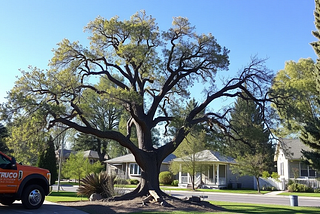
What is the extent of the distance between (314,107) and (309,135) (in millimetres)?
14871

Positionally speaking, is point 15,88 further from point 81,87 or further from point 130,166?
point 130,166

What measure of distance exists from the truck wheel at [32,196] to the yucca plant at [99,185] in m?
6.71

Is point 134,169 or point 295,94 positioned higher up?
point 295,94

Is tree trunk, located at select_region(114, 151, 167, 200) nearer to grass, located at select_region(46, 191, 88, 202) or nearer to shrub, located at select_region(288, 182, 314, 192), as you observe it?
grass, located at select_region(46, 191, 88, 202)

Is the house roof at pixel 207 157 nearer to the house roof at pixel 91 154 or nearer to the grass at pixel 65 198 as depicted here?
the grass at pixel 65 198

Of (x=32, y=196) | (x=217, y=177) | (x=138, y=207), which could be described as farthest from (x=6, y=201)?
(x=217, y=177)

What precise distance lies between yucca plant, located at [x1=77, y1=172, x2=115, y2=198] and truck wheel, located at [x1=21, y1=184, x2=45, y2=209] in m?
6.71

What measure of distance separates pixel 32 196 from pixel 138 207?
4.97m

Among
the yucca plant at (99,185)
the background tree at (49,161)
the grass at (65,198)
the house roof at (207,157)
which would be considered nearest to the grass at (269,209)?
the yucca plant at (99,185)

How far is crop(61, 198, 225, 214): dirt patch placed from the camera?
14097mm

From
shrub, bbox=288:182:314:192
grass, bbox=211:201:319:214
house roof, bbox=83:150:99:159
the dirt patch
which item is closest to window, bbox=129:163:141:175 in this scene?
house roof, bbox=83:150:99:159

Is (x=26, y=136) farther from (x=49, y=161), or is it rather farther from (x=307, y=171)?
(x=307, y=171)

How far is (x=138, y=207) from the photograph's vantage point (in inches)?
594

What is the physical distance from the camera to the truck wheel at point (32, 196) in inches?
474
